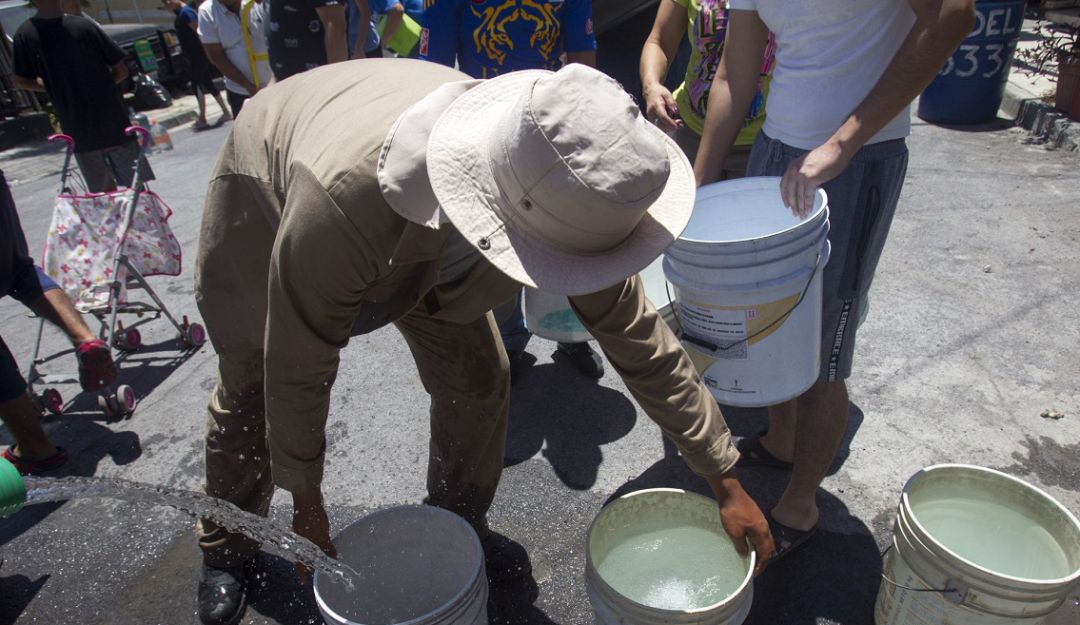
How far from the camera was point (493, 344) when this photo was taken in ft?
6.91

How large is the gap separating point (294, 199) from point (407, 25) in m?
3.83

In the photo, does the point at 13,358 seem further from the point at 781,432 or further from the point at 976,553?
the point at 976,553

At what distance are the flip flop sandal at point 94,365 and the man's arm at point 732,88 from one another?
2.56 m

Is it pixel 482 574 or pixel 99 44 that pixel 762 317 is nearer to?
pixel 482 574

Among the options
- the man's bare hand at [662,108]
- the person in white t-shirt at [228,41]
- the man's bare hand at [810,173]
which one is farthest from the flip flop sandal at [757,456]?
the person in white t-shirt at [228,41]

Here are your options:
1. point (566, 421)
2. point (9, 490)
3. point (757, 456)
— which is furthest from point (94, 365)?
point (757, 456)

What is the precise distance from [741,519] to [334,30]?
3.55 meters

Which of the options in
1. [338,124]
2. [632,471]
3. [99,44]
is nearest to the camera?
[338,124]

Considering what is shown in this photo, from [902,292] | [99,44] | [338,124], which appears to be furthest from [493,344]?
[99,44]

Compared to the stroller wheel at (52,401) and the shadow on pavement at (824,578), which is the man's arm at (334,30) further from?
the shadow on pavement at (824,578)

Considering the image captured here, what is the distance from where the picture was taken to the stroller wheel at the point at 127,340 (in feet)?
12.4

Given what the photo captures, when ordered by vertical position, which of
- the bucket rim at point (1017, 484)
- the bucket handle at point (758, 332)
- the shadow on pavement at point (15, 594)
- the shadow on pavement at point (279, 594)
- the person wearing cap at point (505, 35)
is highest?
the person wearing cap at point (505, 35)

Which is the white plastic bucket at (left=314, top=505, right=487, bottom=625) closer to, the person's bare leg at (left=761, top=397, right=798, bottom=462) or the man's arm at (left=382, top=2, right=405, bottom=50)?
the person's bare leg at (left=761, top=397, right=798, bottom=462)

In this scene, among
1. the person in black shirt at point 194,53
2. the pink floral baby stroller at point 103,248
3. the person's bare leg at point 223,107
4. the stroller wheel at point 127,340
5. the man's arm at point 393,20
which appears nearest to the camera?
the pink floral baby stroller at point 103,248
